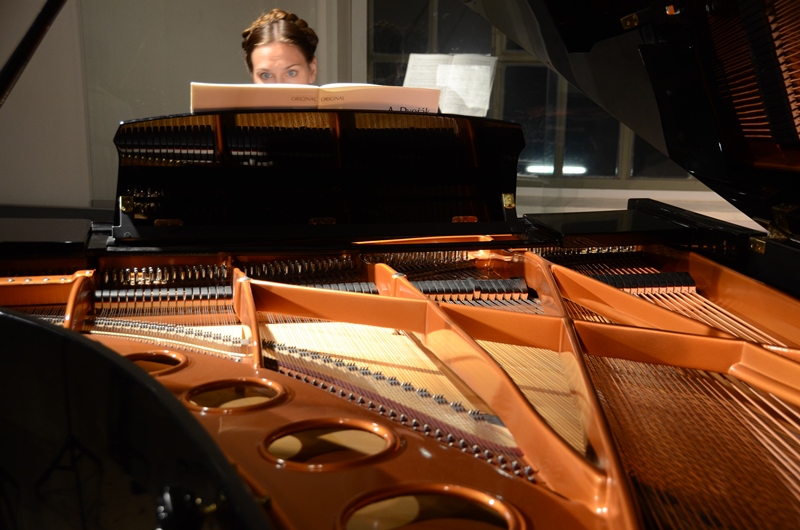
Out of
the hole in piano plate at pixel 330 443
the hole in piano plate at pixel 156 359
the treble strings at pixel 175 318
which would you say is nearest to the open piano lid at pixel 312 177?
the treble strings at pixel 175 318

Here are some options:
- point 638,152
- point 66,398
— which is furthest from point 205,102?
point 638,152

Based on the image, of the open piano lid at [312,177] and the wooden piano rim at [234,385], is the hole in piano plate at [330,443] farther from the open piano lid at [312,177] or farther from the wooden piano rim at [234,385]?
the open piano lid at [312,177]

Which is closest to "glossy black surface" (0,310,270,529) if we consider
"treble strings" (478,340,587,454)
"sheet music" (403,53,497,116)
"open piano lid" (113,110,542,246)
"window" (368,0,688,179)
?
"treble strings" (478,340,587,454)

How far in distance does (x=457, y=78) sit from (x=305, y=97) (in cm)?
284

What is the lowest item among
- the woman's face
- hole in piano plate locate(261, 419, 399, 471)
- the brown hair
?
hole in piano plate locate(261, 419, 399, 471)

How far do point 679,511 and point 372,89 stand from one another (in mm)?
1606

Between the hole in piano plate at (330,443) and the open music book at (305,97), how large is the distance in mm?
1239

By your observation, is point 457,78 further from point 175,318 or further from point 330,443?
point 330,443

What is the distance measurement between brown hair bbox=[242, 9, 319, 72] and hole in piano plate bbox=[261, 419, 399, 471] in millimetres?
2606

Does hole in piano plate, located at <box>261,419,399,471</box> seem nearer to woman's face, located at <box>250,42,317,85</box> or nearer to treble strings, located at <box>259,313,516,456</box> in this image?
treble strings, located at <box>259,313,516,456</box>

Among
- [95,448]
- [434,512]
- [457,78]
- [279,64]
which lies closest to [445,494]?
[434,512]

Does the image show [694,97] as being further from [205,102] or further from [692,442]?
[205,102]

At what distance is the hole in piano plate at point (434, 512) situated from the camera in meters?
0.90

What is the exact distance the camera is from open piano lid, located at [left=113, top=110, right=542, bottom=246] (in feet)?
7.07
